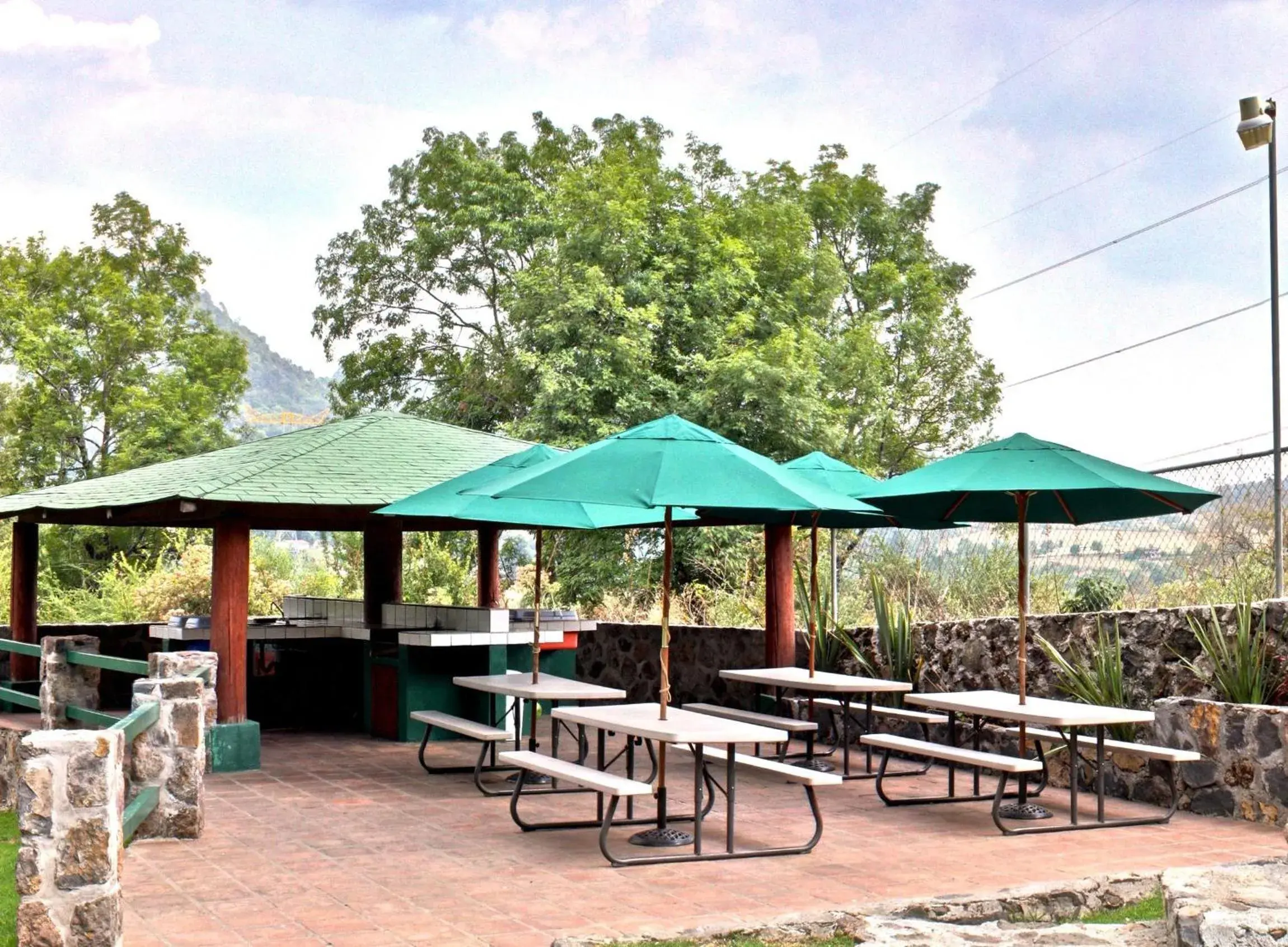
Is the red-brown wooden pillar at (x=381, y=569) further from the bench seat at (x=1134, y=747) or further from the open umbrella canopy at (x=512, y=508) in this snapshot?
the bench seat at (x=1134, y=747)

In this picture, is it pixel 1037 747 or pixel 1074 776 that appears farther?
pixel 1037 747

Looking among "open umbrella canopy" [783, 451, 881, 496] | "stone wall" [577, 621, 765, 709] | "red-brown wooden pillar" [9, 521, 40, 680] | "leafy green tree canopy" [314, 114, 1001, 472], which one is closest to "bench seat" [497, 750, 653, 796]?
"open umbrella canopy" [783, 451, 881, 496]

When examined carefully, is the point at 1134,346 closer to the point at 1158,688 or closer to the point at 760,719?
the point at 1158,688

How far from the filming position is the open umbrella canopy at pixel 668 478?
20.5 ft

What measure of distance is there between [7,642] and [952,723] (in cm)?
752

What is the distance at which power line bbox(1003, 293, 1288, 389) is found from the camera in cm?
2222

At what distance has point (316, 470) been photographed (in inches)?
393

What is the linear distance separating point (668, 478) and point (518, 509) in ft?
8.99

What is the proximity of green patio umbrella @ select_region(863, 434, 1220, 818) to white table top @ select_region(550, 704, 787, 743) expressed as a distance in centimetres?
177

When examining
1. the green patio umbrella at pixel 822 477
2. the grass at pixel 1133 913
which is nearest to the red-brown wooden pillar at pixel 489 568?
the green patio umbrella at pixel 822 477

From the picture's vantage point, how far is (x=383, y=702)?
11.1 metres


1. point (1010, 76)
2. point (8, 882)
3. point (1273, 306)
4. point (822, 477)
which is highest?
point (1010, 76)

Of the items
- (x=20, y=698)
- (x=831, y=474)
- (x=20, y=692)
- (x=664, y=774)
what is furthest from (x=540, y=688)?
(x=20, y=692)

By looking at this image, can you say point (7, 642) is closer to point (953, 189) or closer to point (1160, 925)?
point (1160, 925)
